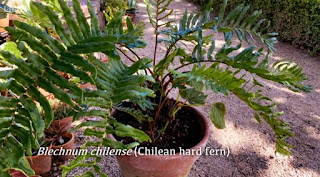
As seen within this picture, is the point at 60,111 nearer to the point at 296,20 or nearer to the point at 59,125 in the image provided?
the point at 59,125

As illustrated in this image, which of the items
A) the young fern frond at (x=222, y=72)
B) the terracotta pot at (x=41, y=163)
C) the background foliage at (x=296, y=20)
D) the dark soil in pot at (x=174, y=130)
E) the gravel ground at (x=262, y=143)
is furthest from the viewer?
the background foliage at (x=296, y=20)

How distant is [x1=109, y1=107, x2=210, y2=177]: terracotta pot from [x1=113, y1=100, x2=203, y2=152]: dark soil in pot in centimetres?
9

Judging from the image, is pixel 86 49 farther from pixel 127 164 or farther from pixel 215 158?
pixel 215 158

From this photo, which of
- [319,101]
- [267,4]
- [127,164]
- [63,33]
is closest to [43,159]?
[127,164]

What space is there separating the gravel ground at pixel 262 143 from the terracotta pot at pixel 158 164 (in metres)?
0.45

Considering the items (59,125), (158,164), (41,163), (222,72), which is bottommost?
(41,163)

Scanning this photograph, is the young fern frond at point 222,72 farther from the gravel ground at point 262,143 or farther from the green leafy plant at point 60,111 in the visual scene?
the green leafy plant at point 60,111

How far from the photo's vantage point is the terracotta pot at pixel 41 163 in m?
1.68

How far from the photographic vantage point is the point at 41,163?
5.65 ft

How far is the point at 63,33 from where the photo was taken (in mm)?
845

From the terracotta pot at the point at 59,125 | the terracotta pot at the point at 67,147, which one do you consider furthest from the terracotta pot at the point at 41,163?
the terracotta pot at the point at 59,125

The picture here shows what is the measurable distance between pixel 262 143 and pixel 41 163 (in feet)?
5.51

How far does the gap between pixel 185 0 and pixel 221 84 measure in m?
5.65

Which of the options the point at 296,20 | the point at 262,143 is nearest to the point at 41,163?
the point at 262,143
